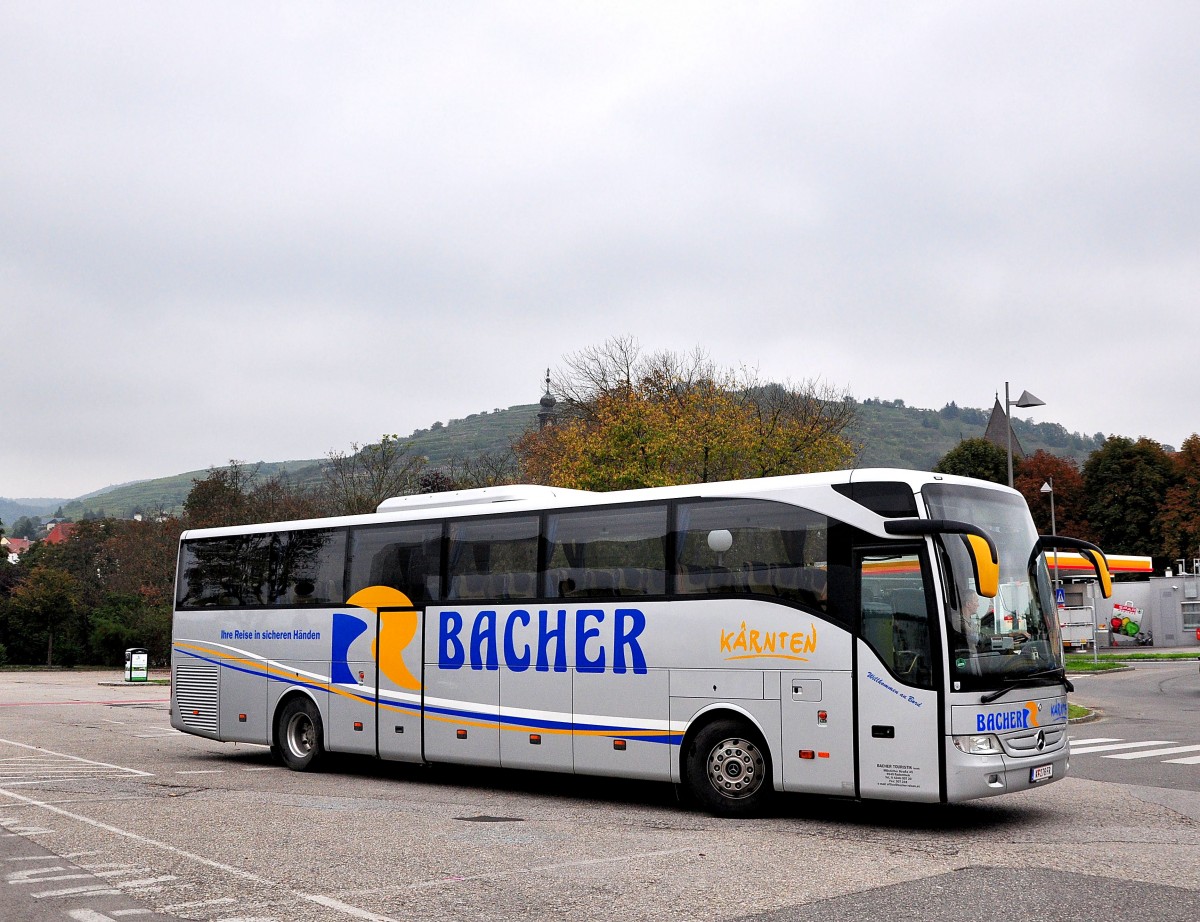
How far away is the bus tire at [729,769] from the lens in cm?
1194

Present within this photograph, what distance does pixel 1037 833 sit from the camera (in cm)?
1070

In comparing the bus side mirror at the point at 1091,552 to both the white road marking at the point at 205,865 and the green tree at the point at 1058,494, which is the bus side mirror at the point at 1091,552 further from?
the green tree at the point at 1058,494

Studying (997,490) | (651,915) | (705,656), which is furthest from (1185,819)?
(651,915)

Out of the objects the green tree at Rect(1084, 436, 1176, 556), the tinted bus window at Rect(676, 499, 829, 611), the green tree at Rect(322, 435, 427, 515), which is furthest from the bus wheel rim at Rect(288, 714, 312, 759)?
the green tree at Rect(1084, 436, 1176, 556)

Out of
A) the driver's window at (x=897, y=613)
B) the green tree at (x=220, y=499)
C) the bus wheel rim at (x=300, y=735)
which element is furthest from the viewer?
the green tree at (x=220, y=499)

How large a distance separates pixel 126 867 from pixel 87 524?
90964mm

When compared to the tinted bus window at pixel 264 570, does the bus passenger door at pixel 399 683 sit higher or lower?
lower

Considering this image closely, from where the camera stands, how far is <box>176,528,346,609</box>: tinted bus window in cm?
1642

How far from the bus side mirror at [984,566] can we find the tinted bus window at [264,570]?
29.0ft

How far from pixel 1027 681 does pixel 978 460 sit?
90519mm

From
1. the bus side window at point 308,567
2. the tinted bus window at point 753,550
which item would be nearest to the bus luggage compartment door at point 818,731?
the tinted bus window at point 753,550

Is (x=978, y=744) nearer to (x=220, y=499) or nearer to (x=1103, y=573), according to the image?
(x=1103, y=573)

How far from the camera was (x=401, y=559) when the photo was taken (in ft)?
50.9

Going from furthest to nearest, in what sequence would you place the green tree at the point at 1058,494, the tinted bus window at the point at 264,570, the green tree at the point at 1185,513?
the green tree at the point at 1058,494 → the green tree at the point at 1185,513 → the tinted bus window at the point at 264,570
